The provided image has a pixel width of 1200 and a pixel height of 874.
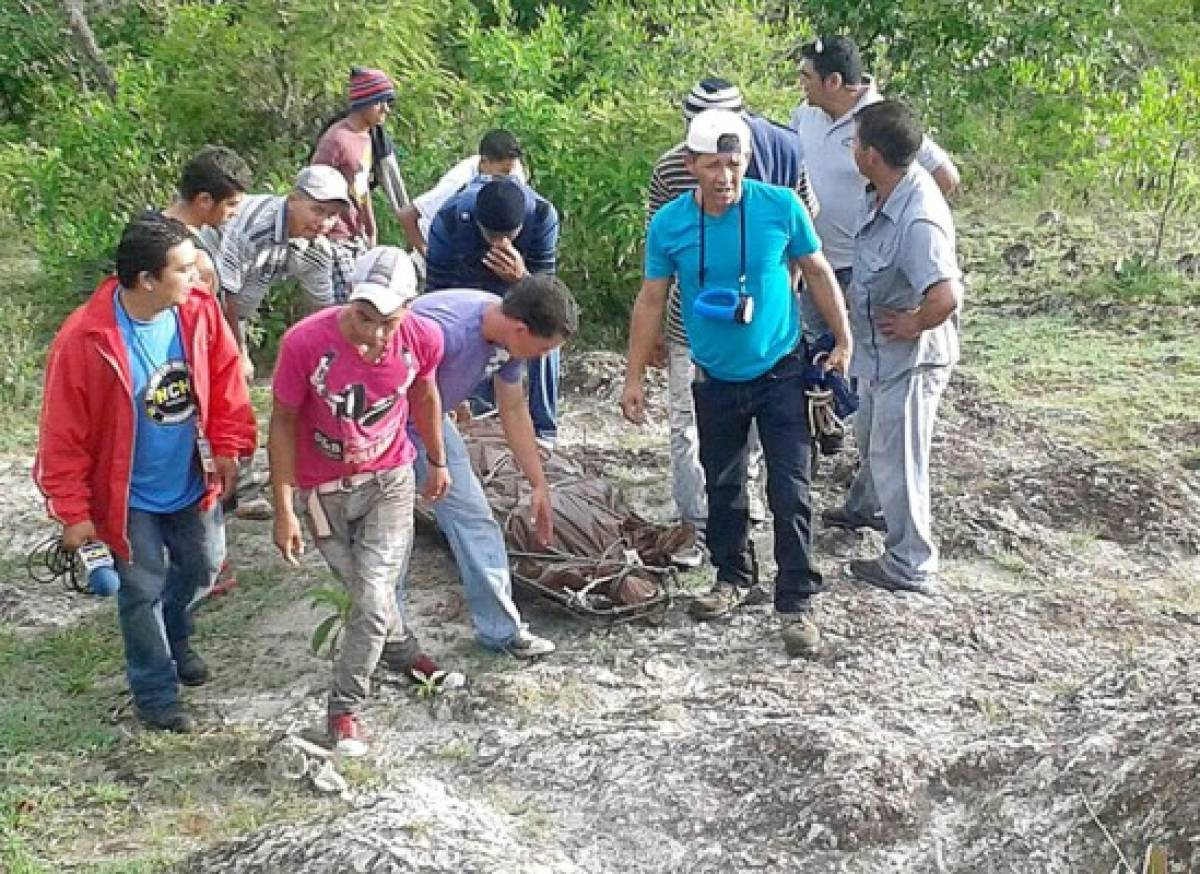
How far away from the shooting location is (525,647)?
469cm

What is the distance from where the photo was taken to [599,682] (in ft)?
15.0

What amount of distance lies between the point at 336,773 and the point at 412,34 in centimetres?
530

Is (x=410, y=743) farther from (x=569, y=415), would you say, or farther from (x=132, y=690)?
(x=569, y=415)

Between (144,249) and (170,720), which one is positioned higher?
(144,249)

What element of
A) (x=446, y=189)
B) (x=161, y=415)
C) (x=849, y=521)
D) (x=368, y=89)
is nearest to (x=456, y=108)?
(x=368, y=89)

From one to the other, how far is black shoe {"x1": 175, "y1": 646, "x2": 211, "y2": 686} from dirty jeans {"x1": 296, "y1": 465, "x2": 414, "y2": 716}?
724 mm

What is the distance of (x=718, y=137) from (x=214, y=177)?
1.64m

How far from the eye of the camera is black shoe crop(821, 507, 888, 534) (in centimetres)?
556

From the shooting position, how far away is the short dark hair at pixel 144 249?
3.80 m

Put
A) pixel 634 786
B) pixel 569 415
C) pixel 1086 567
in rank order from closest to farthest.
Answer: pixel 634 786
pixel 1086 567
pixel 569 415

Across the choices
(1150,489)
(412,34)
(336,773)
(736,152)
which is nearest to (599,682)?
(336,773)

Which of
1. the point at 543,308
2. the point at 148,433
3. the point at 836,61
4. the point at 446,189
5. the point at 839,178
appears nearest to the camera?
the point at 148,433

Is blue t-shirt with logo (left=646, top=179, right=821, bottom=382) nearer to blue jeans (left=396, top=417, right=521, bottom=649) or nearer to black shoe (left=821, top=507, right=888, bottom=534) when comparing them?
blue jeans (left=396, top=417, right=521, bottom=649)

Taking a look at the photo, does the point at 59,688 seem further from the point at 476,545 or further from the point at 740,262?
the point at 740,262
